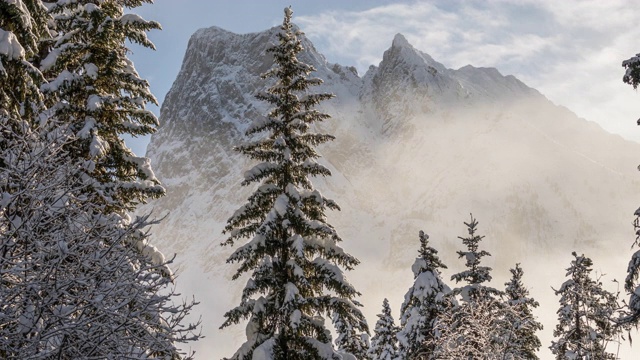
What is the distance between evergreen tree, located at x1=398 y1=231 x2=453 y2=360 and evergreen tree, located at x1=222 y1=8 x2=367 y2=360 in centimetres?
789

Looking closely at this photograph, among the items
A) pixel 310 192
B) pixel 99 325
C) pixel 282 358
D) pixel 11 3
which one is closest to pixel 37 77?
pixel 11 3

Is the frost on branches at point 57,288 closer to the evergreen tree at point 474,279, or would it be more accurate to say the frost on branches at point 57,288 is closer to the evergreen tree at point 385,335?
the evergreen tree at point 474,279

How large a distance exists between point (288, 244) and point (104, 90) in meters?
5.64

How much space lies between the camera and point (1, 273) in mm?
5230

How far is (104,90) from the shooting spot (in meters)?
12.6

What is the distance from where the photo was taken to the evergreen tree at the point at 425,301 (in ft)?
68.2

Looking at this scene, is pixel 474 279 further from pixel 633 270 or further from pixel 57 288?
pixel 57 288

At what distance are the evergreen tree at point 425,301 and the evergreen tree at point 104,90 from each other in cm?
1224

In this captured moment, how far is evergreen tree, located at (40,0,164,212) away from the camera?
11344mm

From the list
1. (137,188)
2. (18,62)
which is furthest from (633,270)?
(18,62)

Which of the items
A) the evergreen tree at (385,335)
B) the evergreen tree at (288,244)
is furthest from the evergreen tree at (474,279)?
the evergreen tree at (385,335)

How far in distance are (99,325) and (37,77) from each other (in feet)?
18.0

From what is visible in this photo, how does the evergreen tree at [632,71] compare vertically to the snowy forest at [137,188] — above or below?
above

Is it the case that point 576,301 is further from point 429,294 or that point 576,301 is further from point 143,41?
point 143,41
